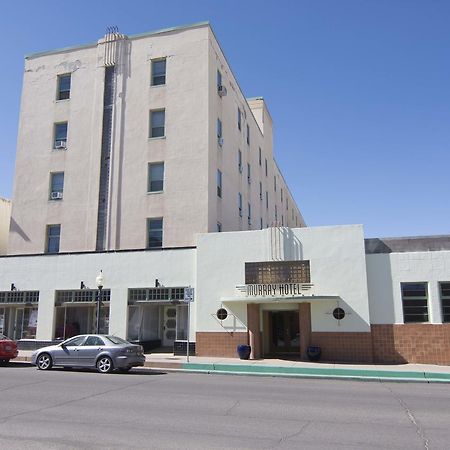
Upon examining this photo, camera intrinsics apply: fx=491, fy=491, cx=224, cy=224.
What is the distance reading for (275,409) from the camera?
32.3ft

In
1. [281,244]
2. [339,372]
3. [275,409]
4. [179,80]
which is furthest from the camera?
[179,80]

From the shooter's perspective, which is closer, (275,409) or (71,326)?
(275,409)

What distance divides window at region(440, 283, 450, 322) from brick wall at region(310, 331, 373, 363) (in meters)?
3.21

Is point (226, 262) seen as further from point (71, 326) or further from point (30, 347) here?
point (30, 347)

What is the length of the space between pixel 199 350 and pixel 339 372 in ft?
25.1

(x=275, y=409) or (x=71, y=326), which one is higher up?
(x=71, y=326)

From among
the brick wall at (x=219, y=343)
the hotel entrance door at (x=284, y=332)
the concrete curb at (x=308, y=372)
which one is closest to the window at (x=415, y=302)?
the concrete curb at (x=308, y=372)

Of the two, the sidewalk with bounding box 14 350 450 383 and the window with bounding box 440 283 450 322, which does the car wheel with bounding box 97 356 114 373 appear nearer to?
the sidewalk with bounding box 14 350 450 383

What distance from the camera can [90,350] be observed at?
1705 cm

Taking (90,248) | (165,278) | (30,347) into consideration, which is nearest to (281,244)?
(165,278)

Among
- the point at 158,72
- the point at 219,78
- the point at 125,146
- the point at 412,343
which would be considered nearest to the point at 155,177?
the point at 125,146

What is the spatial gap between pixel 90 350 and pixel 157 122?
14986mm

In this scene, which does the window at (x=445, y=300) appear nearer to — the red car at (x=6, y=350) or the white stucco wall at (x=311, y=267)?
the white stucco wall at (x=311, y=267)

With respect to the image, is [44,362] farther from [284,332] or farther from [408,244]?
[408,244]
